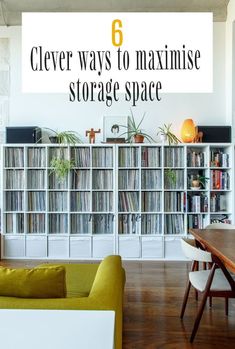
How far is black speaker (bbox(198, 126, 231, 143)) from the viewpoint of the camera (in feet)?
15.7

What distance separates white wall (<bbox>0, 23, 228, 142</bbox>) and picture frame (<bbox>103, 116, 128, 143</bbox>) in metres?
0.09

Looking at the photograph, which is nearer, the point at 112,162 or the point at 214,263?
the point at 214,263

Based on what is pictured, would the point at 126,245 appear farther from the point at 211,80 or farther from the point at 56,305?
the point at 56,305

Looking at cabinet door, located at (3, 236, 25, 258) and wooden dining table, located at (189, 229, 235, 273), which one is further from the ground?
wooden dining table, located at (189, 229, 235, 273)

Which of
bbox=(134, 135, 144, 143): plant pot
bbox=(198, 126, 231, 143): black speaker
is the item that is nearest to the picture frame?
bbox=(134, 135, 144, 143): plant pot

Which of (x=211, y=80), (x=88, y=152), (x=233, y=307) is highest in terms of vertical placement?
(x=211, y=80)

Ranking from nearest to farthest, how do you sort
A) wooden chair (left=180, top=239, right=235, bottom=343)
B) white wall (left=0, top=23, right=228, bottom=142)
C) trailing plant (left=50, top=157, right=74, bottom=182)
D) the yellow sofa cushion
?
the yellow sofa cushion
wooden chair (left=180, top=239, right=235, bottom=343)
trailing plant (left=50, top=157, right=74, bottom=182)
white wall (left=0, top=23, right=228, bottom=142)

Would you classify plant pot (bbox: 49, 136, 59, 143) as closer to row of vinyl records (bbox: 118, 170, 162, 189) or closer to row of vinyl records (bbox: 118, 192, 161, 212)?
row of vinyl records (bbox: 118, 170, 162, 189)

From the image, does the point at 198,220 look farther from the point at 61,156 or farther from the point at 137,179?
the point at 61,156

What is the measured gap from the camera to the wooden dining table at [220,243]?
2.17m

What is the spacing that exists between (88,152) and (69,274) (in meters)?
2.41

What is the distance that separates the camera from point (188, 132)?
476 centimetres

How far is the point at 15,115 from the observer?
16.8ft

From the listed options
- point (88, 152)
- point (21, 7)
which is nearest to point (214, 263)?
point (88, 152)
